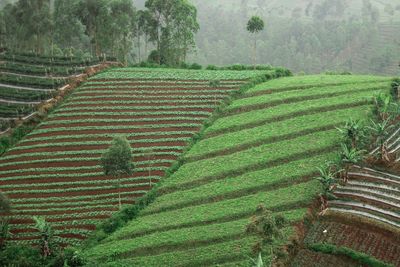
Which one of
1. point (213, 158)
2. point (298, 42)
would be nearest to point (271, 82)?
point (213, 158)

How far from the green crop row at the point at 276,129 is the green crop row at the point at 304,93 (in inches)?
213

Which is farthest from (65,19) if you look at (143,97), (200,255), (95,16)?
(200,255)

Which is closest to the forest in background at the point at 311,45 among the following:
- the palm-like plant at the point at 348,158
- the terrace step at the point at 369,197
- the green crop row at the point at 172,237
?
the green crop row at the point at 172,237

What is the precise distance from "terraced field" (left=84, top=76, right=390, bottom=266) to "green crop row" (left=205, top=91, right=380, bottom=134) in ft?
0.36

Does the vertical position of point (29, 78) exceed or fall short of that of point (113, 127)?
it exceeds it

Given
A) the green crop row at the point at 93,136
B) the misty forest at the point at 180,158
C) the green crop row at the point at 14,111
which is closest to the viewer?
the misty forest at the point at 180,158

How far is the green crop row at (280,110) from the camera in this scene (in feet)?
178

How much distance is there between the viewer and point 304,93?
193 feet

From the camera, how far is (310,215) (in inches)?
1513

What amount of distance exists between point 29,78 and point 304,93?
37204 millimetres

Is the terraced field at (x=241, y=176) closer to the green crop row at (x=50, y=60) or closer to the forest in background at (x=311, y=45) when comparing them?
the green crop row at (x=50, y=60)

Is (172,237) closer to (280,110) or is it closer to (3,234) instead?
(3,234)

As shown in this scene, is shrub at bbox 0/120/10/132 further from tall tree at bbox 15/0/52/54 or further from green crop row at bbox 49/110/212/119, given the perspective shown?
tall tree at bbox 15/0/52/54

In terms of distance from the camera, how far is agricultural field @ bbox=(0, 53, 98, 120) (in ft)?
201
